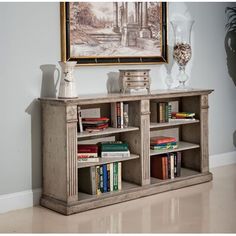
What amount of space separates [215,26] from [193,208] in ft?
7.63

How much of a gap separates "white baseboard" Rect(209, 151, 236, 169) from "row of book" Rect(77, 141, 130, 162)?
59.2 inches

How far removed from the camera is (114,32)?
4766 millimetres

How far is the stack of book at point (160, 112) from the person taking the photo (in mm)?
4809

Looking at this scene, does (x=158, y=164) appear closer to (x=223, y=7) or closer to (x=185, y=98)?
(x=185, y=98)

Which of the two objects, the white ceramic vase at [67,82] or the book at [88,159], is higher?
the white ceramic vase at [67,82]

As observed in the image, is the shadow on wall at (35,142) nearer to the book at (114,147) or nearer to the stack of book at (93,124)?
the stack of book at (93,124)

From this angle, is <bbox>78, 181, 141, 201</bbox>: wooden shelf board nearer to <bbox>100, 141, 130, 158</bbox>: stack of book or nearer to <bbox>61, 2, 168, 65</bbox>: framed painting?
<bbox>100, 141, 130, 158</bbox>: stack of book

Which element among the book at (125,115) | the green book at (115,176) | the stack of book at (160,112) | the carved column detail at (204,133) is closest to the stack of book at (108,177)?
the green book at (115,176)

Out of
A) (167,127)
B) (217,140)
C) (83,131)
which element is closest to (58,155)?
(83,131)

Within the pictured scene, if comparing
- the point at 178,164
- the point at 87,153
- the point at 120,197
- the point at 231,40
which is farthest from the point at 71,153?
the point at 231,40

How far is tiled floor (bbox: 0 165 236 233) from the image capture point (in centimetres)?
365

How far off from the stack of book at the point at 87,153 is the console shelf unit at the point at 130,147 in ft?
0.19

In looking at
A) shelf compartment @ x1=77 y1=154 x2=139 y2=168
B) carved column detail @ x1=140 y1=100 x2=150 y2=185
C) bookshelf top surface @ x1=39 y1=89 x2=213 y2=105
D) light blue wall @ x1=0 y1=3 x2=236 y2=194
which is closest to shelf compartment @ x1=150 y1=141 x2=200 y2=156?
carved column detail @ x1=140 y1=100 x2=150 y2=185

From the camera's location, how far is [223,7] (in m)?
5.70
